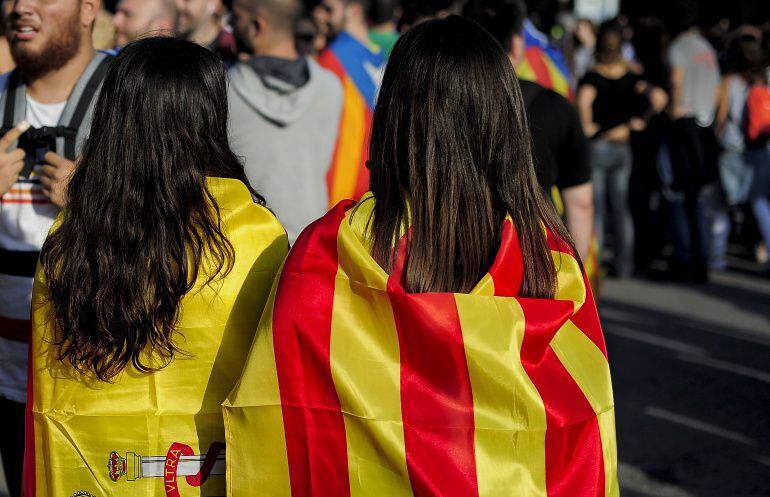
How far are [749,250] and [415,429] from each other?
8.65m

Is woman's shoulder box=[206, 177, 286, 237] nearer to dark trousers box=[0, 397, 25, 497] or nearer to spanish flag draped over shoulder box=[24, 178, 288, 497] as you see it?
spanish flag draped over shoulder box=[24, 178, 288, 497]

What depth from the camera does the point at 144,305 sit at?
2518 mm

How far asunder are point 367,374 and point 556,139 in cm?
199

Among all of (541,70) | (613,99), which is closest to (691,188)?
(613,99)

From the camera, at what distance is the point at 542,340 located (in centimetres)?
235

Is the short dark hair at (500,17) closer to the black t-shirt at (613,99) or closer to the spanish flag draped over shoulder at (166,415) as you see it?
the spanish flag draped over shoulder at (166,415)

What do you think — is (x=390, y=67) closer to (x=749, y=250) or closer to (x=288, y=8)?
(x=288, y=8)

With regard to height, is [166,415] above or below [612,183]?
below

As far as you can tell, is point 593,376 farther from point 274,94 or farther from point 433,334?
point 274,94

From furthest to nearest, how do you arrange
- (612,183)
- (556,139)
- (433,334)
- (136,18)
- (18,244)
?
1. (612,183)
2. (136,18)
3. (556,139)
4. (18,244)
5. (433,334)

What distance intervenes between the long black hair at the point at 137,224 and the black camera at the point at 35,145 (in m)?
0.58

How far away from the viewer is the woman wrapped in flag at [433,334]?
231 centimetres

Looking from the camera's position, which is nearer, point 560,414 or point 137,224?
point 560,414

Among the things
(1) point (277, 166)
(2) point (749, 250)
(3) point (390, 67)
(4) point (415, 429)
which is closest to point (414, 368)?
(4) point (415, 429)
